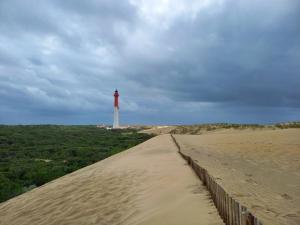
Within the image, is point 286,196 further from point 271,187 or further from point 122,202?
point 122,202

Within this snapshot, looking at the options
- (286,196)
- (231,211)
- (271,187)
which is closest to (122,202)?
(286,196)

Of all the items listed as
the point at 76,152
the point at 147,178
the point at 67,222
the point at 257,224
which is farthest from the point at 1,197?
the point at 76,152

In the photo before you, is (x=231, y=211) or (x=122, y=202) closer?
(x=231, y=211)

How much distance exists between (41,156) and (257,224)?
3901cm

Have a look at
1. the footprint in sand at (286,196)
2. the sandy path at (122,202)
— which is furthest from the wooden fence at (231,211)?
the footprint in sand at (286,196)

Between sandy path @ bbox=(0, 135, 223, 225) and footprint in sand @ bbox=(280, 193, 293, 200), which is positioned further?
footprint in sand @ bbox=(280, 193, 293, 200)

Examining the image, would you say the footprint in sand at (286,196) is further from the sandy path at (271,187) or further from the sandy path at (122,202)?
the sandy path at (122,202)

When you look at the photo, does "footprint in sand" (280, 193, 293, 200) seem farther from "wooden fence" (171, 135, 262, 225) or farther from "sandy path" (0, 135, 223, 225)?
"wooden fence" (171, 135, 262, 225)

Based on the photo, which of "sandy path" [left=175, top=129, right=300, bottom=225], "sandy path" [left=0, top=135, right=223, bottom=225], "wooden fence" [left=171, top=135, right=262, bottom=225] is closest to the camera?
"wooden fence" [left=171, top=135, right=262, bottom=225]

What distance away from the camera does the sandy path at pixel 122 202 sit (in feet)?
24.9

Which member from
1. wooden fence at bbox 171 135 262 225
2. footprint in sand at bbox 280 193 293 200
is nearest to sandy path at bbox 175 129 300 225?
footprint in sand at bbox 280 193 293 200

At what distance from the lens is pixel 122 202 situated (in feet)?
33.6

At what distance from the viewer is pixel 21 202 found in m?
14.4

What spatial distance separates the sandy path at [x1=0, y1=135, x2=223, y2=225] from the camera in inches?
299
